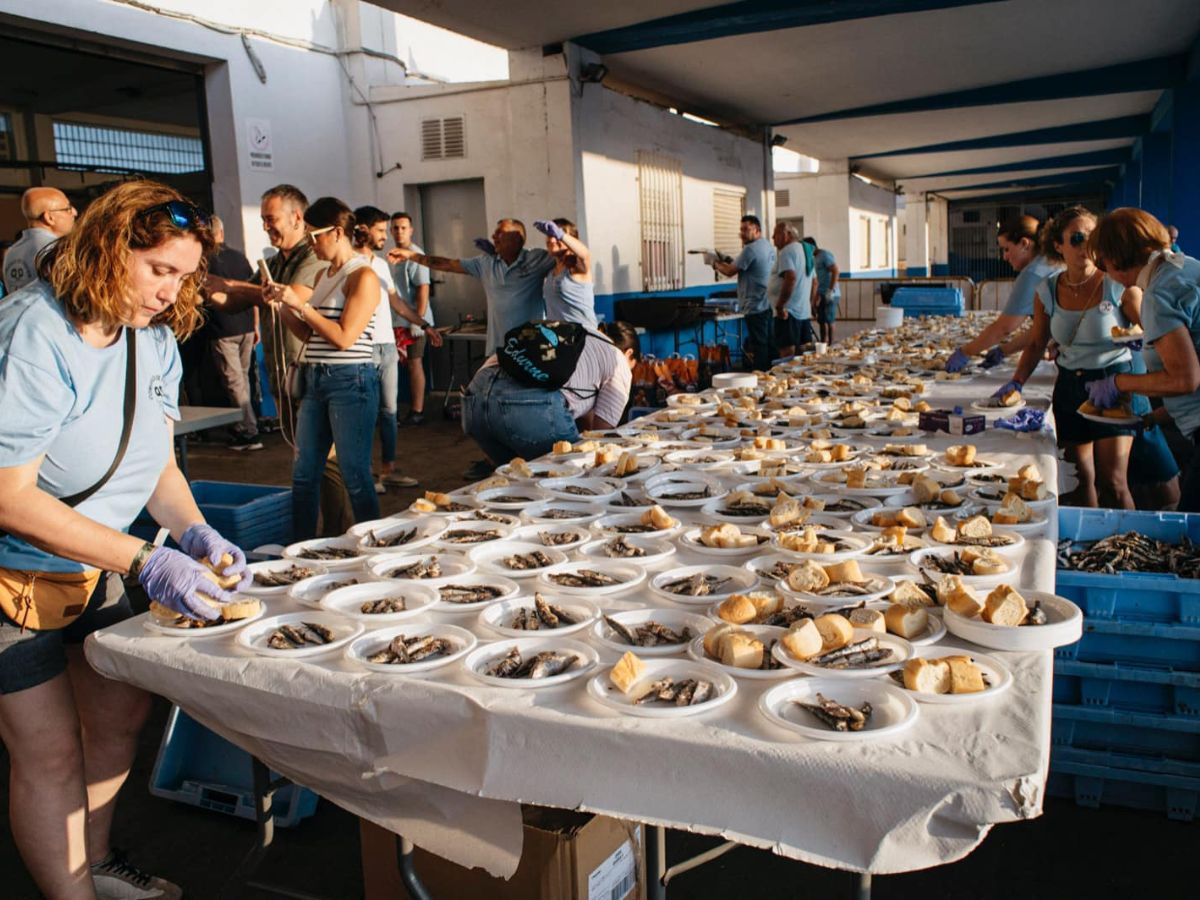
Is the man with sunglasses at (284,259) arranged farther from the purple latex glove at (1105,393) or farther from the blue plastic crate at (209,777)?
the purple latex glove at (1105,393)

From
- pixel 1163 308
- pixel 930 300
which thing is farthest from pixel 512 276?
pixel 930 300

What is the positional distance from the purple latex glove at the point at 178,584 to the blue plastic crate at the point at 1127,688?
199cm

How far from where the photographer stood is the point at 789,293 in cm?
953

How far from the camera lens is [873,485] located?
2711 mm

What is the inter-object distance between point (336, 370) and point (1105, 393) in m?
2.96

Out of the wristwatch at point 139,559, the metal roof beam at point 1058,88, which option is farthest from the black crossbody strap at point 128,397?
the metal roof beam at point 1058,88

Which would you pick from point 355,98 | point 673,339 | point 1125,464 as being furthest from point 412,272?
point 1125,464

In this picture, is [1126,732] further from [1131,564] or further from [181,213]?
[181,213]

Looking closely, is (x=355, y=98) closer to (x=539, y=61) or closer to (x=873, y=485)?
(x=539, y=61)

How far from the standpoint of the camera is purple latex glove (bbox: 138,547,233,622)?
5.89 ft

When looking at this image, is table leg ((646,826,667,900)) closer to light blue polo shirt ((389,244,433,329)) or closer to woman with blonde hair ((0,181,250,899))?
woman with blonde hair ((0,181,250,899))

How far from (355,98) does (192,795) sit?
28.9 ft

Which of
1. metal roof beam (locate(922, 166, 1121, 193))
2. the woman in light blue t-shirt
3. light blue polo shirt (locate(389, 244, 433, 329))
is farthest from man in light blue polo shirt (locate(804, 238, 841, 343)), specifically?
metal roof beam (locate(922, 166, 1121, 193))

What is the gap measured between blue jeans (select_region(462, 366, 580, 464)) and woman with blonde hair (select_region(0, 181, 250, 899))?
5.43ft
